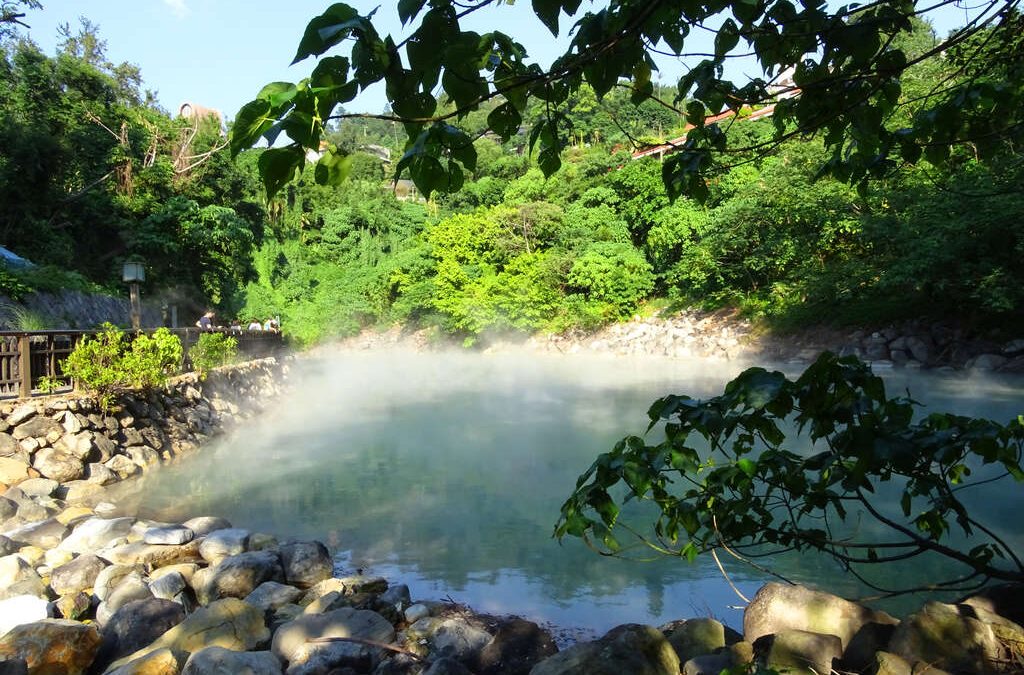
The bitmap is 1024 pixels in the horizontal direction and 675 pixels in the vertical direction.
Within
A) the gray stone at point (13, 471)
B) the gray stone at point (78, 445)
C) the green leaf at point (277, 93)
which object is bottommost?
the gray stone at point (13, 471)

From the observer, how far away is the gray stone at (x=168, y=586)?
4945 mm

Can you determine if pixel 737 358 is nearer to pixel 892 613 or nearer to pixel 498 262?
pixel 498 262

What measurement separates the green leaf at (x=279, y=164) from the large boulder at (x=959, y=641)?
276 centimetres

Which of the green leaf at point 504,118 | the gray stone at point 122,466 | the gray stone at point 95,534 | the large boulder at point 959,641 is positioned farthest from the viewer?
the gray stone at point 122,466

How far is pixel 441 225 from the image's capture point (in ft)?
105

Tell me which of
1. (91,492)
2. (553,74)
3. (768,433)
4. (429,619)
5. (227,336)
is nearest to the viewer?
(553,74)

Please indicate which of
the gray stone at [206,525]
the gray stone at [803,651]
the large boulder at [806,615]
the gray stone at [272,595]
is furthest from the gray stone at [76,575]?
the gray stone at [803,651]

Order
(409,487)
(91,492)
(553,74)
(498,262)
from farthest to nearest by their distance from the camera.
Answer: (498,262) → (409,487) → (91,492) → (553,74)

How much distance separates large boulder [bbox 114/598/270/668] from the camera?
3.87m

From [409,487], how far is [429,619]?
4216 millimetres

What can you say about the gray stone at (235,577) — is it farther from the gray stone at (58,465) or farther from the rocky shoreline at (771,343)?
the rocky shoreline at (771,343)

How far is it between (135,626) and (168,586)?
790 mm

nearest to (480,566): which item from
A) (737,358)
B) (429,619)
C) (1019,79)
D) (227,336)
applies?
(429,619)

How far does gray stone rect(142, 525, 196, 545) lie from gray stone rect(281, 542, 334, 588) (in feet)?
3.42
